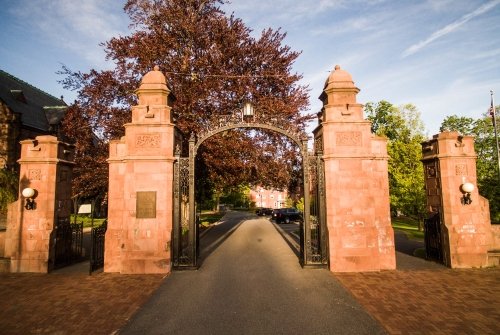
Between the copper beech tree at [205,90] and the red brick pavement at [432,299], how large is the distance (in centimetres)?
883

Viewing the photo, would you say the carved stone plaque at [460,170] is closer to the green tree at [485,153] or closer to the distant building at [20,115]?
the green tree at [485,153]

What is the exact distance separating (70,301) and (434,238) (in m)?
11.1

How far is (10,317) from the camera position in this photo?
567 centimetres

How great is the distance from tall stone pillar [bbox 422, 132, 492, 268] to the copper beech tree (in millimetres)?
7563

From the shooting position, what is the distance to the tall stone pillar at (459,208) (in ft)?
30.0

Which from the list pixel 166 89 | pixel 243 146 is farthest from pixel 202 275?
pixel 243 146

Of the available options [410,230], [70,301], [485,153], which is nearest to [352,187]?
[70,301]

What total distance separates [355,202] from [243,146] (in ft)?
25.6

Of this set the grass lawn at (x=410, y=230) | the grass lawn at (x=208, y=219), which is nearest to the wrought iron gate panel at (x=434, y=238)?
the grass lawn at (x=410, y=230)

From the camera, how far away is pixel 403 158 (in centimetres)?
2611

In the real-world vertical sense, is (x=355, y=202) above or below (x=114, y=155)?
below

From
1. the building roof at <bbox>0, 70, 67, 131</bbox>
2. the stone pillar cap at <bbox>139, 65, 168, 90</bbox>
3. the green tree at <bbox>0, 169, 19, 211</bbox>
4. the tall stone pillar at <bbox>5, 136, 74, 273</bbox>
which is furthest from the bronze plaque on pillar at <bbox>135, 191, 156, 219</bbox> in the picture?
the building roof at <bbox>0, 70, 67, 131</bbox>

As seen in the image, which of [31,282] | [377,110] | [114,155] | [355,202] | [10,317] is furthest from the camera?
[377,110]

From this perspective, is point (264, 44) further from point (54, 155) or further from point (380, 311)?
point (380, 311)
